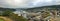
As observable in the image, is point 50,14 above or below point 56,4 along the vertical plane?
below

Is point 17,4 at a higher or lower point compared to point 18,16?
higher

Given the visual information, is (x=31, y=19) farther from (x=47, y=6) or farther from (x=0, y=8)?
(x=0, y=8)

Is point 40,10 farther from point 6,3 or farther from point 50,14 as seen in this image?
point 6,3

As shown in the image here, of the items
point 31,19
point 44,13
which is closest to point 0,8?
point 31,19

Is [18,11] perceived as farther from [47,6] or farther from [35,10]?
[47,6]

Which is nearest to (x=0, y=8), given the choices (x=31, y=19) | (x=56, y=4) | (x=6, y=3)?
(x=6, y=3)

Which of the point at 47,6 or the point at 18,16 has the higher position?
the point at 47,6

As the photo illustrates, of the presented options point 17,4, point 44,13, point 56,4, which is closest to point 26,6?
point 17,4
